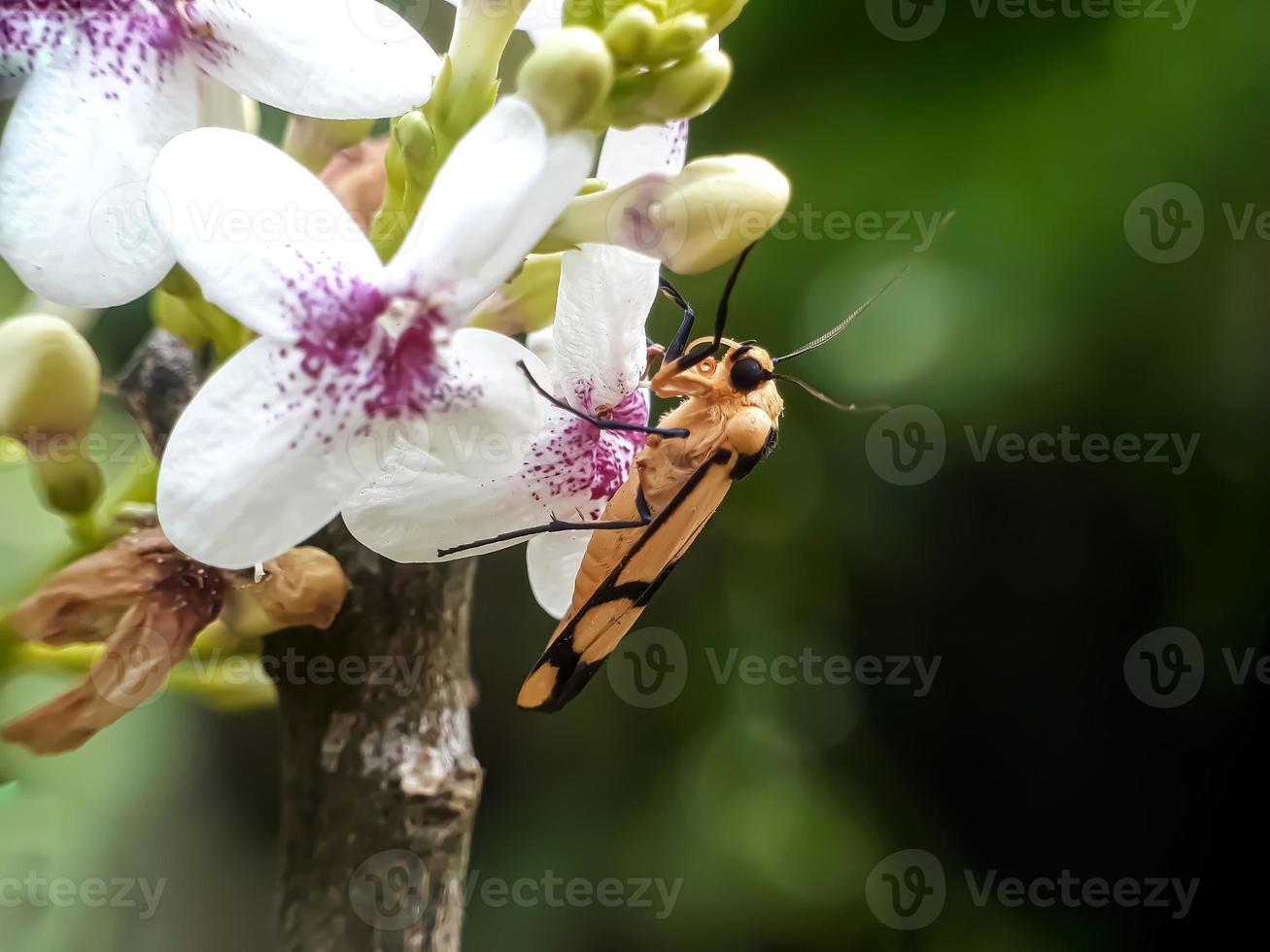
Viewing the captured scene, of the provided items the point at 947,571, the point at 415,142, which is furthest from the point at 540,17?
the point at 947,571

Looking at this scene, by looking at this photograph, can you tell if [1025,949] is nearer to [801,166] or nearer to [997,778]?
[997,778]

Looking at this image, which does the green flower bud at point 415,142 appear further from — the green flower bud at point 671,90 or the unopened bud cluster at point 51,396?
the unopened bud cluster at point 51,396

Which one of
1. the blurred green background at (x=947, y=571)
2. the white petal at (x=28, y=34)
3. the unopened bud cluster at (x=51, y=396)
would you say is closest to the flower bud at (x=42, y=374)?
the unopened bud cluster at (x=51, y=396)

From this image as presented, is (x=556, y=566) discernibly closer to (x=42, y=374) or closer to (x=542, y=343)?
(x=542, y=343)

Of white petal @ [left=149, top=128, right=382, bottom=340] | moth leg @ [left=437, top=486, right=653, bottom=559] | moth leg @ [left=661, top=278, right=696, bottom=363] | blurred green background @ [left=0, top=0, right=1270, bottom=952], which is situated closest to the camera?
white petal @ [left=149, top=128, right=382, bottom=340]

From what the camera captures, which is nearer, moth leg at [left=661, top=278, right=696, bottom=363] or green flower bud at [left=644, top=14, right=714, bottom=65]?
green flower bud at [left=644, top=14, right=714, bottom=65]

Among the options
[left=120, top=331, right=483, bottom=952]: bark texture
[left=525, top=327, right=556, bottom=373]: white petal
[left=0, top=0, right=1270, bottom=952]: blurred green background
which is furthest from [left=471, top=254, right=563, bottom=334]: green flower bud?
[left=0, top=0, right=1270, bottom=952]: blurred green background

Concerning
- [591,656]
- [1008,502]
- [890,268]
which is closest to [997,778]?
[1008,502]

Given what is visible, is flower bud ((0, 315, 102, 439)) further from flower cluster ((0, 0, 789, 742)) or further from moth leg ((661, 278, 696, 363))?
moth leg ((661, 278, 696, 363))
